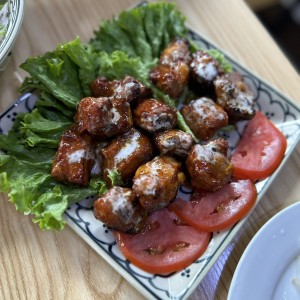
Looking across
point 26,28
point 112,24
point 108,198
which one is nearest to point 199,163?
point 108,198

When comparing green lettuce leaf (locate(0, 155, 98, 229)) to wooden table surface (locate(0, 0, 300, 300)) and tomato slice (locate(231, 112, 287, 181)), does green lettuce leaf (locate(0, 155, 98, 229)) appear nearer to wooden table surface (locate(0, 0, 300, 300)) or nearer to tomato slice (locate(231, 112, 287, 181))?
wooden table surface (locate(0, 0, 300, 300))

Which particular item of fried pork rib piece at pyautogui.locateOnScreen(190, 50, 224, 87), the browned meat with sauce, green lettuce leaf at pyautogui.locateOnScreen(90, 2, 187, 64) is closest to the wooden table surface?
green lettuce leaf at pyautogui.locateOnScreen(90, 2, 187, 64)

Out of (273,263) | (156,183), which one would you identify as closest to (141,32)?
(156,183)

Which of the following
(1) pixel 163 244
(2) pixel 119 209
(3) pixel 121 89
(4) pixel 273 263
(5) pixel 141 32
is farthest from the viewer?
(5) pixel 141 32

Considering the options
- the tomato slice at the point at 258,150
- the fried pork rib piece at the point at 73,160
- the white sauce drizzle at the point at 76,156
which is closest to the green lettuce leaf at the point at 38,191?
the fried pork rib piece at the point at 73,160

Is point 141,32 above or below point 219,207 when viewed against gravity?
above

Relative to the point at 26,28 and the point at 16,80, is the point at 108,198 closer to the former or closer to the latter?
the point at 16,80

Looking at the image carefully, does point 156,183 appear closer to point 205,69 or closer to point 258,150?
point 258,150

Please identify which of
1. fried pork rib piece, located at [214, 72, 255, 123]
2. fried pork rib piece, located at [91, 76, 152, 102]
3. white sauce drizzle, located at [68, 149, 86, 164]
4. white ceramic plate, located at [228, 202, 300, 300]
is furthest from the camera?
fried pork rib piece, located at [214, 72, 255, 123]
